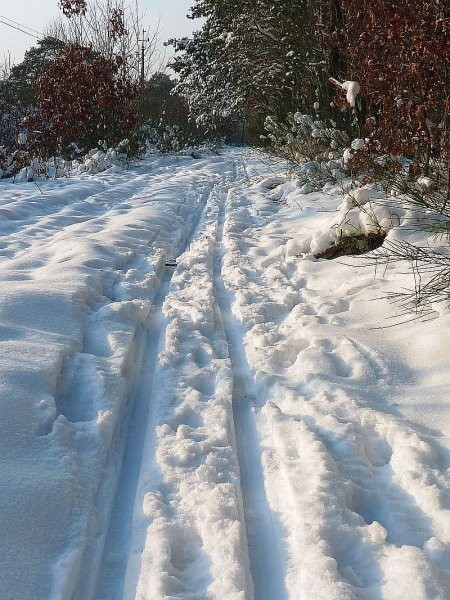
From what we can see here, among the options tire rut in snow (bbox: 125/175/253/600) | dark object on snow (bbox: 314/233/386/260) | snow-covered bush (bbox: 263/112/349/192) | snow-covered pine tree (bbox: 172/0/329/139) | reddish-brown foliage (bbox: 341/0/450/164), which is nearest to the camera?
tire rut in snow (bbox: 125/175/253/600)

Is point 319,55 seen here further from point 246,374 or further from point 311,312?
point 246,374

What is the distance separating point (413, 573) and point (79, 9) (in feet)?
45.0

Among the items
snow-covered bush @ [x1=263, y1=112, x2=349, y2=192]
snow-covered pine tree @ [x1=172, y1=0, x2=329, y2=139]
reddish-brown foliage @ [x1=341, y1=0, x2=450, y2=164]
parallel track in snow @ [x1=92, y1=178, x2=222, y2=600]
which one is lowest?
parallel track in snow @ [x1=92, y1=178, x2=222, y2=600]

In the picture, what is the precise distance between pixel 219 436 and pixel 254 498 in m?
0.29

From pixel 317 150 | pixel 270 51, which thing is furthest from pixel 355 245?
pixel 270 51

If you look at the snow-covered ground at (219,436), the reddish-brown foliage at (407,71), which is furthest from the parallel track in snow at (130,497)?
the reddish-brown foliage at (407,71)

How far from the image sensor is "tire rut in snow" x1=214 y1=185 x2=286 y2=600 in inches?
51.7

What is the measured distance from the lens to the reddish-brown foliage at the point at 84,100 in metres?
11.3

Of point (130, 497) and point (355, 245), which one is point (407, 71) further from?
point (130, 497)

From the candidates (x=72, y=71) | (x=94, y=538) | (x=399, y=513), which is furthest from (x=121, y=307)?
(x=72, y=71)

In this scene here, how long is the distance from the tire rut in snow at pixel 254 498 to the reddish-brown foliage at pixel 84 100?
9.97m

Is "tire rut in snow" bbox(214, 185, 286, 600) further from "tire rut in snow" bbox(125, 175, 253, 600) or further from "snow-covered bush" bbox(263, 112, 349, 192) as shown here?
"snow-covered bush" bbox(263, 112, 349, 192)

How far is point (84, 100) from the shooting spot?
11648mm

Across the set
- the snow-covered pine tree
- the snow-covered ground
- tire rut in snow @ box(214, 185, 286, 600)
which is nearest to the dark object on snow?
the snow-covered ground
